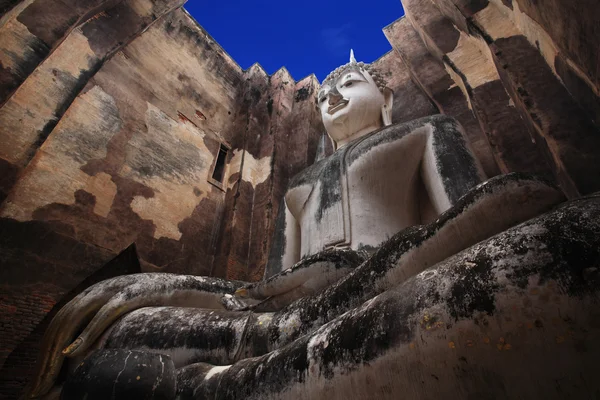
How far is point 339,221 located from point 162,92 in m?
4.12

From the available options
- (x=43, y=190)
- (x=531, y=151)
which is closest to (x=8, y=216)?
(x=43, y=190)

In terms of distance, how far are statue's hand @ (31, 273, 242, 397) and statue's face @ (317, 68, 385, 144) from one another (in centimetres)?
211

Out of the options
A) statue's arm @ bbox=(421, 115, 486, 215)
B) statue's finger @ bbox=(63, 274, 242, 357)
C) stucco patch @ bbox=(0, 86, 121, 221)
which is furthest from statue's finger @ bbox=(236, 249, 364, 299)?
stucco patch @ bbox=(0, 86, 121, 221)

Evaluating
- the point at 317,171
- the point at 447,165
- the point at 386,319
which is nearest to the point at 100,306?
the point at 386,319

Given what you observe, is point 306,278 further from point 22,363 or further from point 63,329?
point 22,363

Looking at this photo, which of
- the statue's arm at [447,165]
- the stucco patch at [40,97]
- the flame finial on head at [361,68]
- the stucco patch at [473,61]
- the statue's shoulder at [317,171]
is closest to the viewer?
the statue's arm at [447,165]

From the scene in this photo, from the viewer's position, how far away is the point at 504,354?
2.61 ft

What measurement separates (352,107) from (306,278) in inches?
86.1

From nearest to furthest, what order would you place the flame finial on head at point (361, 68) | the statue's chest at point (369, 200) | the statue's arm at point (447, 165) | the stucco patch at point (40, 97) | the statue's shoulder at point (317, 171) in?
the statue's arm at point (447, 165) → the statue's chest at point (369, 200) → the statue's shoulder at point (317, 171) → the stucco patch at point (40, 97) → the flame finial on head at point (361, 68)

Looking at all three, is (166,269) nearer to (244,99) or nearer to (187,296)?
(187,296)

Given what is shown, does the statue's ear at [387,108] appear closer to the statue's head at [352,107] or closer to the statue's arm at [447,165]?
the statue's head at [352,107]

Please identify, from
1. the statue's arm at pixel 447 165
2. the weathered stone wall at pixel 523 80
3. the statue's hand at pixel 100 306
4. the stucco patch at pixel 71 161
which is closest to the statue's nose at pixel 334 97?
the statue's arm at pixel 447 165

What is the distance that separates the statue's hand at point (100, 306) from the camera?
5.88 ft

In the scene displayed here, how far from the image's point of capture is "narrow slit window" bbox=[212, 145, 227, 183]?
6.05 meters
